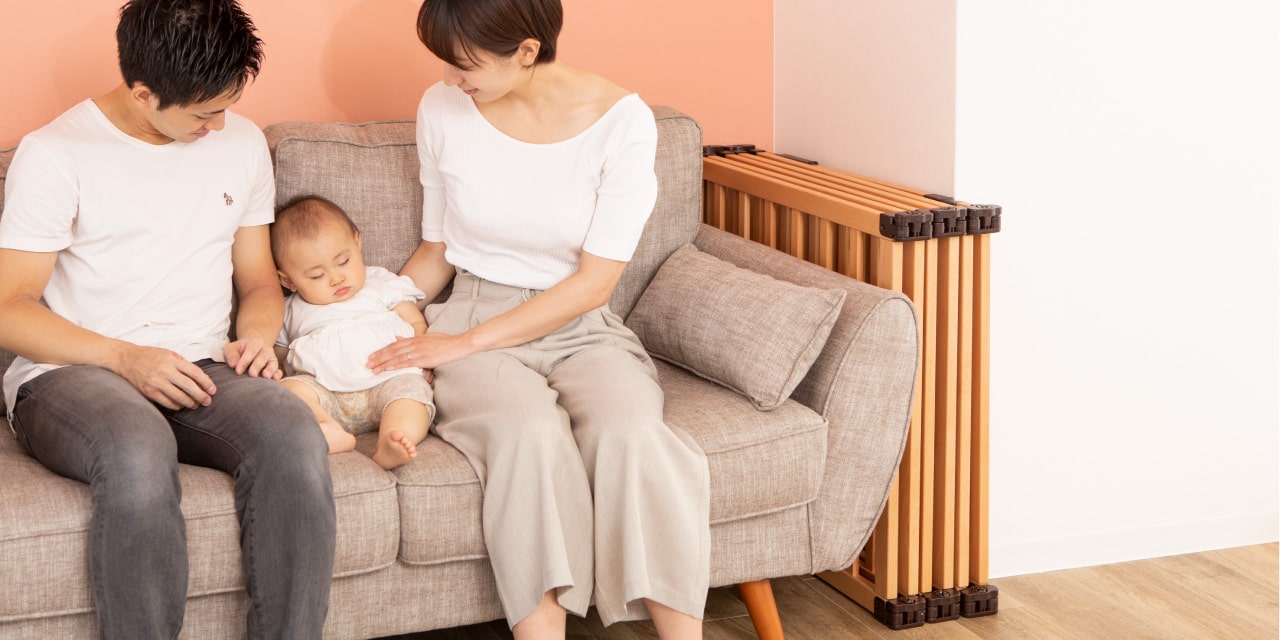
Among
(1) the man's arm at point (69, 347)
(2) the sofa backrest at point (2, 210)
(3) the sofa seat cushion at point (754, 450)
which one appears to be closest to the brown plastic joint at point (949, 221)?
(3) the sofa seat cushion at point (754, 450)

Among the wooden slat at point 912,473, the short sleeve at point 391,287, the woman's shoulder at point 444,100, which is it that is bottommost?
the wooden slat at point 912,473

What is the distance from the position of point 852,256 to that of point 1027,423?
491 millimetres

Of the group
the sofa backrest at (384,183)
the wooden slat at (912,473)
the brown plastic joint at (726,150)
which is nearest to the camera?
the wooden slat at (912,473)

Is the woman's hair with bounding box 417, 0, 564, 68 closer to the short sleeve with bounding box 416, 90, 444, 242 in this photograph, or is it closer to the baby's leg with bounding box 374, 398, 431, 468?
the short sleeve with bounding box 416, 90, 444, 242

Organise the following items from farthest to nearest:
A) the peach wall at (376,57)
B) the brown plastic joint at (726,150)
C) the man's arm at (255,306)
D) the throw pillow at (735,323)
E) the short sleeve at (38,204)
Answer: the brown plastic joint at (726,150), the peach wall at (376,57), the throw pillow at (735,323), the man's arm at (255,306), the short sleeve at (38,204)

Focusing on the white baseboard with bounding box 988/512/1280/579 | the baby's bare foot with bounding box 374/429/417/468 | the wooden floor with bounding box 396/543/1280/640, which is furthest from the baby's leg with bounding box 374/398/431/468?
the white baseboard with bounding box 988/512/1280/579

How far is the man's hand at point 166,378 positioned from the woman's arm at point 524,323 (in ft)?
0.99

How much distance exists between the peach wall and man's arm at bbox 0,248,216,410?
705mm

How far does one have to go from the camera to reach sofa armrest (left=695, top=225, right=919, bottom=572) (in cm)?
215

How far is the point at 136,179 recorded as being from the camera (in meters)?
2.01

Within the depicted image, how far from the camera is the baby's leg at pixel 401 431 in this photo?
1.86 metres

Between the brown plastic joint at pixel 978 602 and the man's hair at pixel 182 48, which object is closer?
the man's hair at pixel 182 48

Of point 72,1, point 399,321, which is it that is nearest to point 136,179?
point 399,321

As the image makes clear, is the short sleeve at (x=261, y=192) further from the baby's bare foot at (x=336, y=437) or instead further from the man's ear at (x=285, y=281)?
the baby's bare foot at (x=336, y=437)
